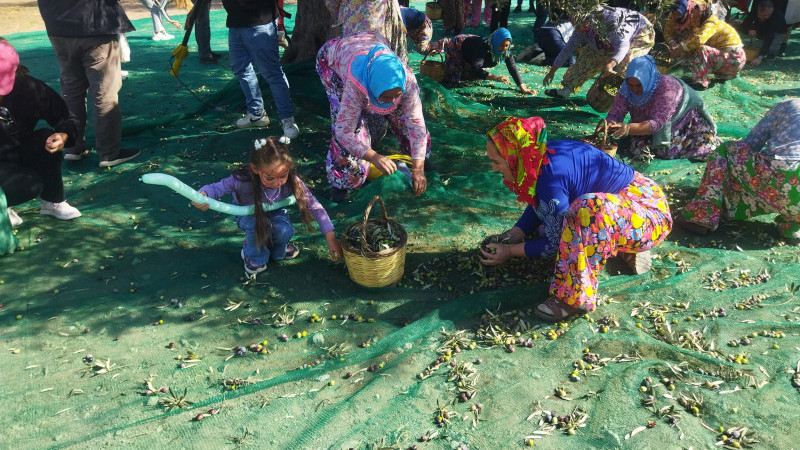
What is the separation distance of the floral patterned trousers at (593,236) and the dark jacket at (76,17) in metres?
4.21

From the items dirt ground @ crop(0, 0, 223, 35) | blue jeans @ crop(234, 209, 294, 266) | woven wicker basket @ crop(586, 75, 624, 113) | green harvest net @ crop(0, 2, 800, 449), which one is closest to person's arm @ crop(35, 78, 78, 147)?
green harvest net @ crop(0, 2, 800, 449)

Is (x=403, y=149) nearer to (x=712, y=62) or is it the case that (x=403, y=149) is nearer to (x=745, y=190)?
(x=745, y=190)

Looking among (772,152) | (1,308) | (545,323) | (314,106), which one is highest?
(772,152)

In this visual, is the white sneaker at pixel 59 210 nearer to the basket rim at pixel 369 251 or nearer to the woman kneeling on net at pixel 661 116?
the basket rim at pixel 369 251

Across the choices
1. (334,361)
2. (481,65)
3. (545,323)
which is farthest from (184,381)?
(481,65)

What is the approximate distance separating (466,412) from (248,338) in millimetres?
1364

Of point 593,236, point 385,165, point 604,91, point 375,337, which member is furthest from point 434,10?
point 375,337

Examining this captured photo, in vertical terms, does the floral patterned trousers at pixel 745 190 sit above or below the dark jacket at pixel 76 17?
below

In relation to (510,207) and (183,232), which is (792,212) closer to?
(510,207)

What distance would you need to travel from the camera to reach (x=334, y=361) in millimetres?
2938

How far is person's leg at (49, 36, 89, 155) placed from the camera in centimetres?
474

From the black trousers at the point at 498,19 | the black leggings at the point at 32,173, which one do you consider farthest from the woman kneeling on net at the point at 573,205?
the black trousers at the point at 498,19

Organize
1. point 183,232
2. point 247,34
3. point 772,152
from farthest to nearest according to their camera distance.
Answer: point 247,34
point 183,232
point 772,152

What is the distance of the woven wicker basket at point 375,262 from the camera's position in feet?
10.9
